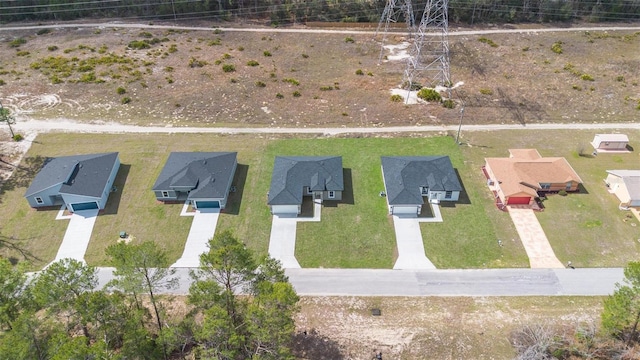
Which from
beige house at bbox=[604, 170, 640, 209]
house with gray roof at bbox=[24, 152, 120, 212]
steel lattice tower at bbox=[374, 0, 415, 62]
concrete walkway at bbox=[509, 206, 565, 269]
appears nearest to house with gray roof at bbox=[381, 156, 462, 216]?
concrete walkway at bbox=[509, 206, 565, 269]

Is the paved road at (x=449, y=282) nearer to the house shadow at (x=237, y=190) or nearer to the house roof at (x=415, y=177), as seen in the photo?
the house roof at (x=415, y=177)

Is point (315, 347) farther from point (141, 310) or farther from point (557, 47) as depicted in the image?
point (557, 47)

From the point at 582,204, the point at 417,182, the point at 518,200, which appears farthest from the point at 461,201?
the point at 582,204

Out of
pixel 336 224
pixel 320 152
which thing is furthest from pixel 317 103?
pixel 336 224

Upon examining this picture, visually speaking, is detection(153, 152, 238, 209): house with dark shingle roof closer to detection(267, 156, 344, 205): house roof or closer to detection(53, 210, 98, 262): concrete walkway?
detection(267, 156, 344, 205): house roof

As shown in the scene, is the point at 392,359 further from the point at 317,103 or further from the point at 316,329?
the point at 317,103

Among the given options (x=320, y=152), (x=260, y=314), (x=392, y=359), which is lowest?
(x=392, y=359)
